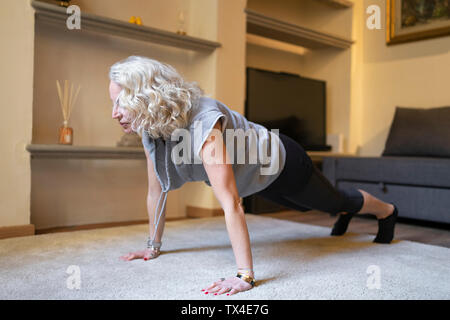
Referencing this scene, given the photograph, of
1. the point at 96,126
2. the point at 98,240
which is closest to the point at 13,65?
the point at 96,126

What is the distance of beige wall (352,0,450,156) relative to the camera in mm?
3418

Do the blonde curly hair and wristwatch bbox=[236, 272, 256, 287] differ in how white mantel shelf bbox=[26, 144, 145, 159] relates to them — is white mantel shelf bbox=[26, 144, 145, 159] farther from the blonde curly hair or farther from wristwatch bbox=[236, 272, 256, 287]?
wristwatch bbox=[236, 272, 256, 287]

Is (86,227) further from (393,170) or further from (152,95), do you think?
(393,170)

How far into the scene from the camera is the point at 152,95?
4.00ft

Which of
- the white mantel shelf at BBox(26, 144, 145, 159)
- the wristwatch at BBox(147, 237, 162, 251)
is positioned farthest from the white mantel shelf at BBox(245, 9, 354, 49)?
the wristwatch at BBox(147, 237, 162, 251)

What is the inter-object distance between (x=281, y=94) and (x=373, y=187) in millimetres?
1118

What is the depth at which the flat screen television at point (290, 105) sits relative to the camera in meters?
3.26

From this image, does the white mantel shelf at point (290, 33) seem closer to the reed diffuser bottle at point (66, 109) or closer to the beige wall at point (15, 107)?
the reed diffuser bottle at point (66, 109)

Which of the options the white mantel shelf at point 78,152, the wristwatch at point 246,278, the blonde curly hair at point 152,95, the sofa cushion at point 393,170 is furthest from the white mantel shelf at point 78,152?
the sofa cushion at point 393,170

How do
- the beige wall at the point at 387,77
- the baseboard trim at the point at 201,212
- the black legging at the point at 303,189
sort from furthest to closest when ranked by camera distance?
the beige wall at the point at 387,77
the baseboard trim at the point at 201,212
the black legging at the point at 303,189

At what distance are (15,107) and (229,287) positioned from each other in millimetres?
1590

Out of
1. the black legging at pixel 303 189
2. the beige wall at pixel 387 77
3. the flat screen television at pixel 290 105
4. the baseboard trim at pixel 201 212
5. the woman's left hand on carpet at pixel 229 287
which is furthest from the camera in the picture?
the beige wall at pixel 387 77

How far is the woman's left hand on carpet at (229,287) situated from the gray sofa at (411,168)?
1854mm

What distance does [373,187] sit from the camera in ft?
9.53
